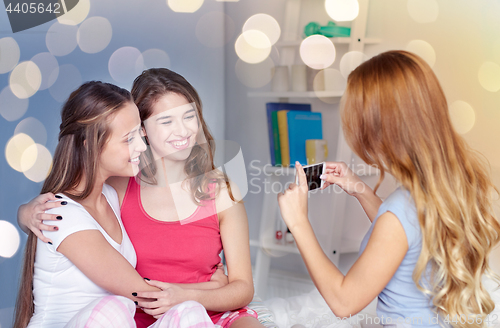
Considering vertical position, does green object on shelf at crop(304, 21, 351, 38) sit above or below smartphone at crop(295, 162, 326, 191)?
above

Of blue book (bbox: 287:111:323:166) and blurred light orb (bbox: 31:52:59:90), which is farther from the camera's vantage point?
blue book (bbox: 287:111:323:166)

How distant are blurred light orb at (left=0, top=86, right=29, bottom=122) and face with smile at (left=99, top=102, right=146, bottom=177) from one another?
0.38 m

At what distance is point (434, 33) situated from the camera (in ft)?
6.33

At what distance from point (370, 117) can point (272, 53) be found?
1608mm

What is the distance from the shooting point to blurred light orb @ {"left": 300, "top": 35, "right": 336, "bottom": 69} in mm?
2066

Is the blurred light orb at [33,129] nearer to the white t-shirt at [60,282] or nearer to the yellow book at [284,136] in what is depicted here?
the white t-shirt at [60,282]

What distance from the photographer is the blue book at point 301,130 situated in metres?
2.02

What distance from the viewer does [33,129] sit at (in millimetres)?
1323

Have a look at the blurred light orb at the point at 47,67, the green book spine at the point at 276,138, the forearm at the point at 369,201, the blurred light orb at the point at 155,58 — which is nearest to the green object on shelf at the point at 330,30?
the green book spine at the point at 276,138

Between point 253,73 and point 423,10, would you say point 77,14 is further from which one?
point 423,10

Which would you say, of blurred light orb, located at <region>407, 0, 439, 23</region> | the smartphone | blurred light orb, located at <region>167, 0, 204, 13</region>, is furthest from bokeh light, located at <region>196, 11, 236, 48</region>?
the smartphone

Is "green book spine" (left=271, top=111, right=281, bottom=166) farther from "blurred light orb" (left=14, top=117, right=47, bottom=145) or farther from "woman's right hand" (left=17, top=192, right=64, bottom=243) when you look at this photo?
"woman's right hand" (left=17, top=192, right=64, bottom=243)

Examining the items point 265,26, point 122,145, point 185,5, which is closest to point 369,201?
point 122,145

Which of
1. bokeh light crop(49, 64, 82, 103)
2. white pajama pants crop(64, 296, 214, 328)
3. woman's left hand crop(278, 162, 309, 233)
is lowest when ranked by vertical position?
white pajama pants crop(64, 296, 214, 328)
